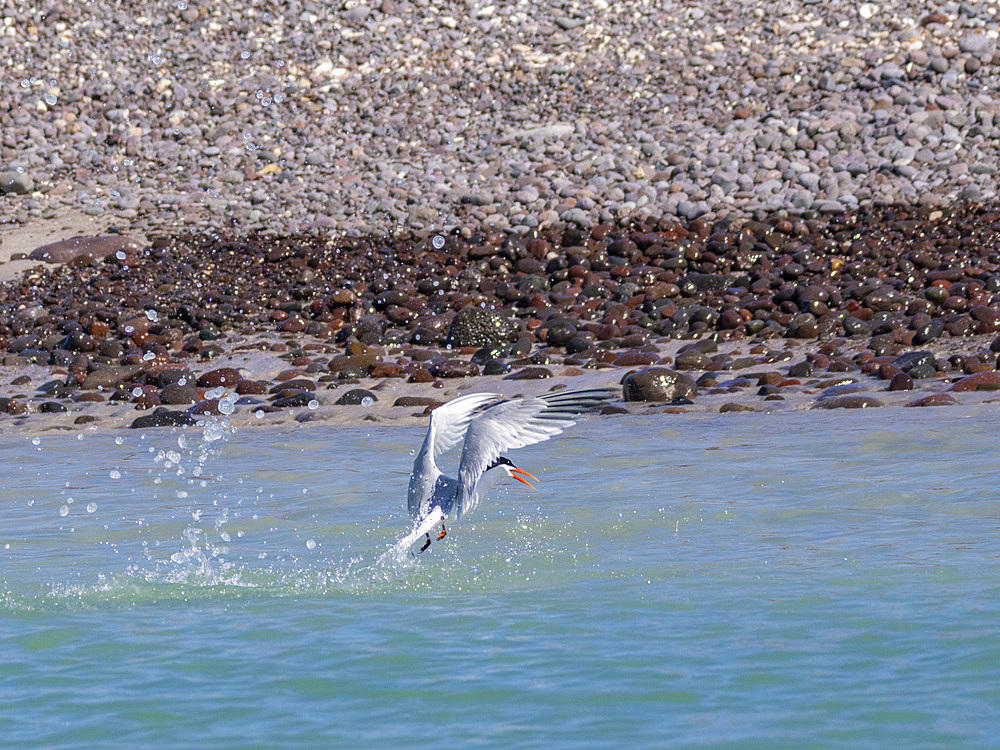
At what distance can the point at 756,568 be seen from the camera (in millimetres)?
7070

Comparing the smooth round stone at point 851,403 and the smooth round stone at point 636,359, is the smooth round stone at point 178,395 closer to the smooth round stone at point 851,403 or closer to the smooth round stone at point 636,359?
the smooth round stone at point 636,359

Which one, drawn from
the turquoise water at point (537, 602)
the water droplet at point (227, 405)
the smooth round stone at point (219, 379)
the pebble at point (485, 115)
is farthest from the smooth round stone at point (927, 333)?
the smooth round stone at point (219, 379)

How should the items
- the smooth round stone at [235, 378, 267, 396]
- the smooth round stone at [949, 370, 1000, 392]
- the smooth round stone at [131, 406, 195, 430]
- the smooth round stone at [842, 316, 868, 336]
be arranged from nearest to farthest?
the smooth round stone at [949, 370, 1000, 392] < the smooth round stone at [131, 406, 195, 430] < the smooth round stone at [235, 378, 267, 396] < the smooth round stone at [842, 316, 868, 336]

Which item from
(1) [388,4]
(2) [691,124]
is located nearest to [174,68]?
(1) [388,4]

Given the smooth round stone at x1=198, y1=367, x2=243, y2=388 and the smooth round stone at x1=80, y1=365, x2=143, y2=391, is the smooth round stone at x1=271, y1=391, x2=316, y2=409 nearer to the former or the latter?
the smooth round stone at x1=198, y1=367, x2=243, y2=388

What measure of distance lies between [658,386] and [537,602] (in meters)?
6.73

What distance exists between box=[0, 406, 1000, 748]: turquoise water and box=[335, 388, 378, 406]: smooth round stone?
2.81 meters

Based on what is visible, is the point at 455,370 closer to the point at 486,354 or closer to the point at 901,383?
the point at 486,354

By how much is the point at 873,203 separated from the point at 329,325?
30.1 feet

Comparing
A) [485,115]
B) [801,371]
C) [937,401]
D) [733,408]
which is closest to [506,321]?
[801,371]

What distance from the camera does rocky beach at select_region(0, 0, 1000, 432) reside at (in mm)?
14500

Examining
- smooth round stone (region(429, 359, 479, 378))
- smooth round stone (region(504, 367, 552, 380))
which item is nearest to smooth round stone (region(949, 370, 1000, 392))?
smooth round stone (region(504, 367, 552, 380))

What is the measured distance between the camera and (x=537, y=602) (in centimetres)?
673

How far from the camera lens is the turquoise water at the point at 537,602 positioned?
17.0 ft
